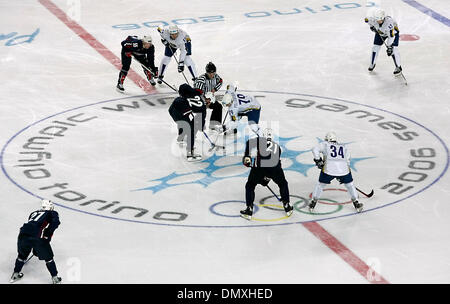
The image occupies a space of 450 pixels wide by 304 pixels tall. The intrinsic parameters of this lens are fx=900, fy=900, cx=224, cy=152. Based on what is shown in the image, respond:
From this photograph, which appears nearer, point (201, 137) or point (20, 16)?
point (201, 137)

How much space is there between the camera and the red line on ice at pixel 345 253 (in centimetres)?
945

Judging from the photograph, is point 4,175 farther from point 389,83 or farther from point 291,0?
point 291,0

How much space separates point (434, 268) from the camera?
9672mm

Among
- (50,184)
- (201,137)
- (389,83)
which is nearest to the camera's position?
(50,184)

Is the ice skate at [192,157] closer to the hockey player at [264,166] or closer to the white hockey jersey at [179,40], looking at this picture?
the hockey player at [264,166]

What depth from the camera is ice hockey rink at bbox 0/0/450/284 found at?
9914 mm

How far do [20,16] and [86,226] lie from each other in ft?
35.4

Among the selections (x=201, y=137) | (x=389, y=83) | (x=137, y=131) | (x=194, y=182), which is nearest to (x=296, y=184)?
(x=194, y=182)

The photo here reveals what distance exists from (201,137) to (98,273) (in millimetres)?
4523

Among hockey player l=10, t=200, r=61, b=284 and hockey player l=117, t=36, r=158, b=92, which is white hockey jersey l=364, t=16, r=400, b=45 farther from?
hockey player l=10, t=200, r=61, b=284

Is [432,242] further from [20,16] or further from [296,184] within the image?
[20,16]

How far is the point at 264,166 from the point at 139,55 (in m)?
5.98

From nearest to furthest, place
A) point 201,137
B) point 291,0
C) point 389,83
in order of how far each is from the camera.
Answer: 1. point 201,137
2. point 389,83
3. point 291,0

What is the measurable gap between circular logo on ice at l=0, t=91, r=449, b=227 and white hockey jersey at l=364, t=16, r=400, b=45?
1.86 m
